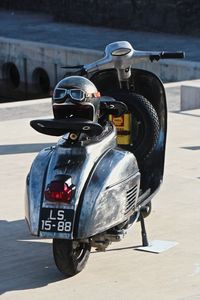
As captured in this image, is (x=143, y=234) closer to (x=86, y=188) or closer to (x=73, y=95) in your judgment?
(x=86, y=188)

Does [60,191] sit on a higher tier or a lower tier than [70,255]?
higher

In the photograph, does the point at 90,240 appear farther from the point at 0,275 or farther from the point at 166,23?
the point at 166,23

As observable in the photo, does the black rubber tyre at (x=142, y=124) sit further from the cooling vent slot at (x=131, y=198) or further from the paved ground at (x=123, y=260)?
the cooling vent slot at (x=131, y=198)

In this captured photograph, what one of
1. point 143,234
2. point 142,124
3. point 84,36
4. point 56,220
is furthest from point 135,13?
point 56,220

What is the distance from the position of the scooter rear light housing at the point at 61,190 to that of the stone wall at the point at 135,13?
1973 cm

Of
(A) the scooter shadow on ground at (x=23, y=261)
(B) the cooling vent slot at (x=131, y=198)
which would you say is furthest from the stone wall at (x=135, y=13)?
(B) the cooling vent slot at (x=131, y=198)

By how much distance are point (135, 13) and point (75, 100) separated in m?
21.6

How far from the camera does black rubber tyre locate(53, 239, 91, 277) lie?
5000 millimetres

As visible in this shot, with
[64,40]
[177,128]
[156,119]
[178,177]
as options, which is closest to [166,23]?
[64,40]

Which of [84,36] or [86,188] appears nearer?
[86,188]

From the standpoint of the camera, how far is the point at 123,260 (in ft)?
18.2

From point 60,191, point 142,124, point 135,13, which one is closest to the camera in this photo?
point 60,191

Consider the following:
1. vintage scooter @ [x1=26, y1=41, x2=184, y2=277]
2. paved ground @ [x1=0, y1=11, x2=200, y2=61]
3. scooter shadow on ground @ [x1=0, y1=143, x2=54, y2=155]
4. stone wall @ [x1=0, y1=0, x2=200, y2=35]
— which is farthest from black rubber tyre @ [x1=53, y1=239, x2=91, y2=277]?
stone wall @ [x1=0, y1=0, x2=200, y2=35]

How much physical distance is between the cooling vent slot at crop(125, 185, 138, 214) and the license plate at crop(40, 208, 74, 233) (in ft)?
1.48
